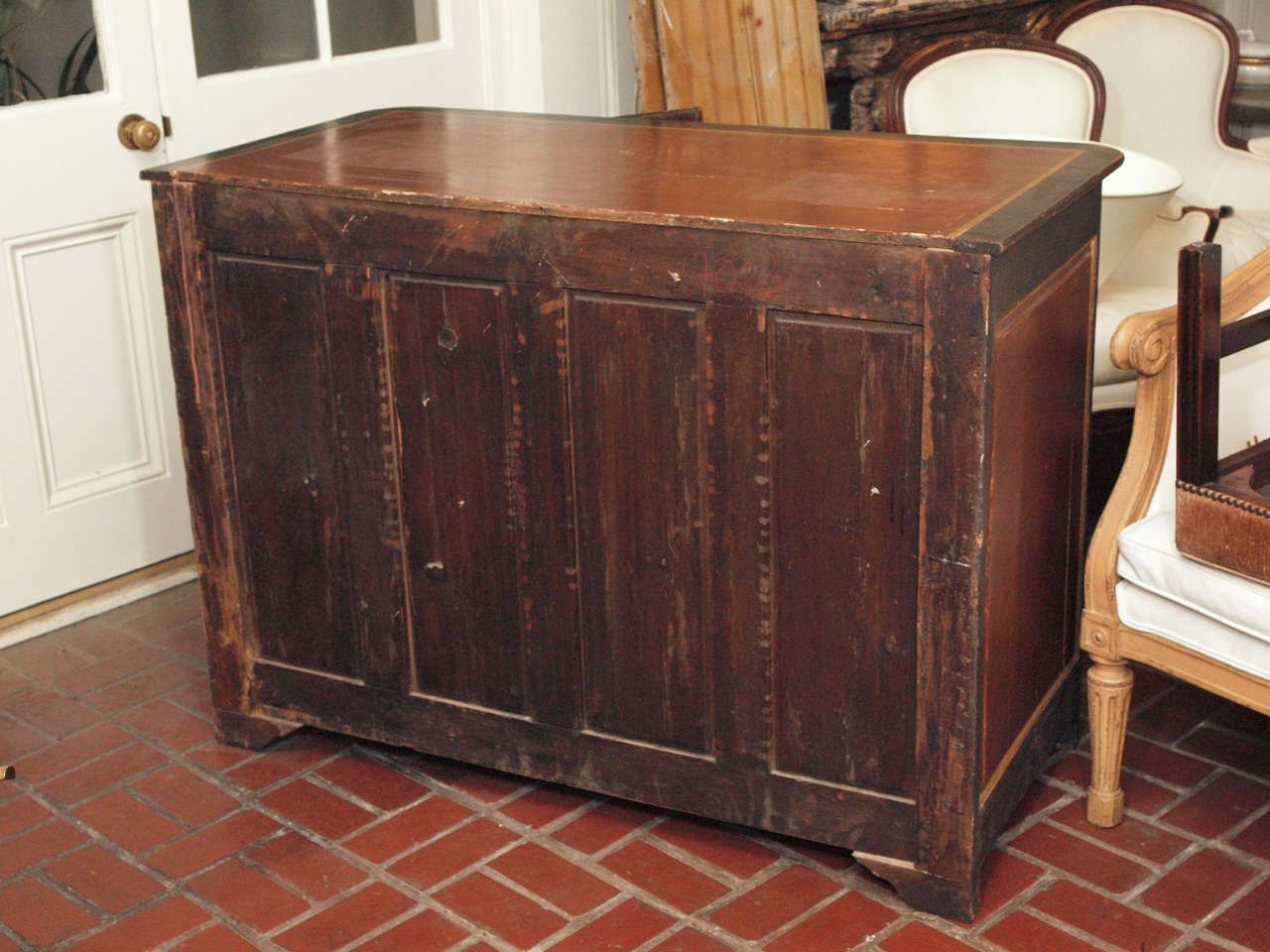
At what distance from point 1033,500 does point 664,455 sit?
0.62 metres

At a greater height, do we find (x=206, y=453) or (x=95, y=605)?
(x=206, y=453)

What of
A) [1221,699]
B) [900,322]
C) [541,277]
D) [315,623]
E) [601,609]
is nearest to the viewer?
[900,322]

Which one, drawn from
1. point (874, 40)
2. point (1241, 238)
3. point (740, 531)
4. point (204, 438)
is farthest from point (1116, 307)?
point (204, 438)

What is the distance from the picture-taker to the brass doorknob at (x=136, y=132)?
139 inches

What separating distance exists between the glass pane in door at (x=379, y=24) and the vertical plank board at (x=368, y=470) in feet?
4.92

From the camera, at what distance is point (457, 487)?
106 inches

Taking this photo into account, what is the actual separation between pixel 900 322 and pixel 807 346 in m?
0.15

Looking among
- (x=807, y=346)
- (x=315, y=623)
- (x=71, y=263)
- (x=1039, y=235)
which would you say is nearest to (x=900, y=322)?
(x=807, y=346)

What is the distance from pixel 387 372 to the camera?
8.84 feet

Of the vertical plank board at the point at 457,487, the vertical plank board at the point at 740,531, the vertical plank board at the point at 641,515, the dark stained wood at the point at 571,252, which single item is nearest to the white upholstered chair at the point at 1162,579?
the dark stained wood at the point at 571,252

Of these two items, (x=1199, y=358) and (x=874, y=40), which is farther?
(x=874, y=40)

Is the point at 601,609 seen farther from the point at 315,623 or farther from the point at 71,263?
the point at 71,263

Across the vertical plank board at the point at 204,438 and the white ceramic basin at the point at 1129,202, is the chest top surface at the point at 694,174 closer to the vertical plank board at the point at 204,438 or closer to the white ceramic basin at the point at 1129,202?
the vertical plank board at the point at 204,438

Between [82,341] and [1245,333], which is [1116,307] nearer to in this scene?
[1245,333]
